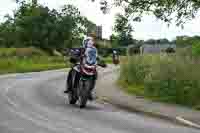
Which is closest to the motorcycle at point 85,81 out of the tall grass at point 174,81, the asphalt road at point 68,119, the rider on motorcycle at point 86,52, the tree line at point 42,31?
the rider on motorcycle at point 86,52

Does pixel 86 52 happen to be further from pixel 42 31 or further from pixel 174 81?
pixel 42 31

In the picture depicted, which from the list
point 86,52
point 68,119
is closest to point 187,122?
point 68,119

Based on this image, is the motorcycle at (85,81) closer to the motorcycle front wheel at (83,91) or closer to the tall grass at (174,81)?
the motorcycle front wheel at (83,91)

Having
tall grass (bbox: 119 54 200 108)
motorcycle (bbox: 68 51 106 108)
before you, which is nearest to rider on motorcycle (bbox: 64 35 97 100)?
motorcycle (bbox: 68 51 106 108)

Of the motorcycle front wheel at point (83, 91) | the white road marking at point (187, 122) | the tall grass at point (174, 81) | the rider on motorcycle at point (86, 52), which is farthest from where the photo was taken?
the tall grass at point (174, 81)

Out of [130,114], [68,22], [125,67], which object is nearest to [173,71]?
[130,114]

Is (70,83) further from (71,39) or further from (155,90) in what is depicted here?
(71,39)

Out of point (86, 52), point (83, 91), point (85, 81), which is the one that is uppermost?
point (86, 52)

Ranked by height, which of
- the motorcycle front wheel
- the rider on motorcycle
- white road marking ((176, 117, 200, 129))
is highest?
the rider on motorcycle

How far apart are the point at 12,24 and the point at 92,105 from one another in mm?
103690

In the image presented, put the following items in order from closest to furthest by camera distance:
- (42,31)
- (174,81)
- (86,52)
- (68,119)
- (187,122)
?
(187,122) < (68,119) < (86,52) < (174,81) < (42,31)

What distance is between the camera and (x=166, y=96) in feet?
57.8

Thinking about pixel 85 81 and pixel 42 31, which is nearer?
pixel 85 81

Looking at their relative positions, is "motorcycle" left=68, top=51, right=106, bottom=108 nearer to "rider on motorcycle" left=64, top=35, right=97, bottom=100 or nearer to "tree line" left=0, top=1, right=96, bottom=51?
"rider on motorcycle" left=64, top=35, right=97, bottom=100
